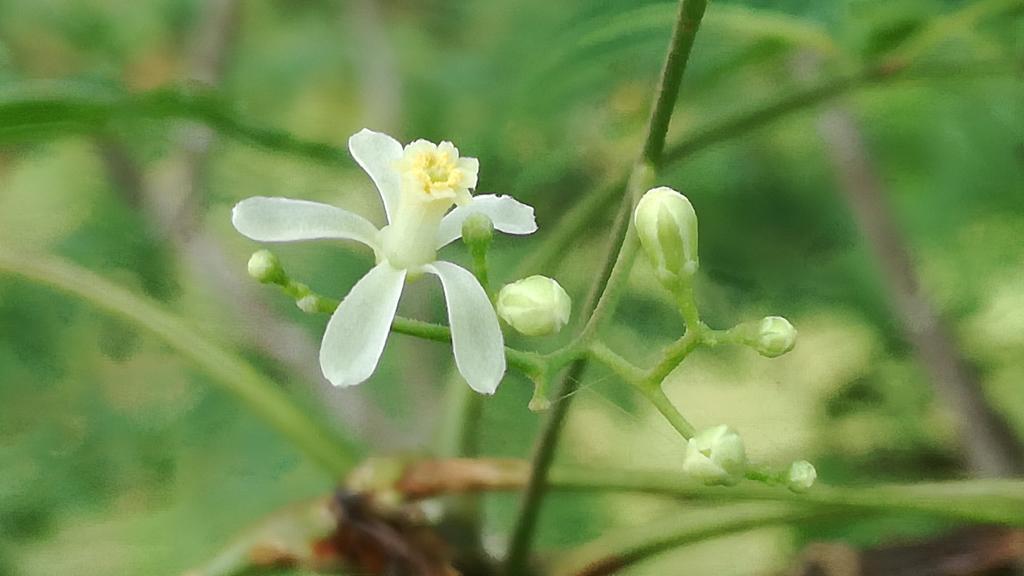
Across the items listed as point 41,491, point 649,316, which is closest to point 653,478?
point 649,316

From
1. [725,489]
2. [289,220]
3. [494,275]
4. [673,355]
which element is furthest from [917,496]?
[494,275]

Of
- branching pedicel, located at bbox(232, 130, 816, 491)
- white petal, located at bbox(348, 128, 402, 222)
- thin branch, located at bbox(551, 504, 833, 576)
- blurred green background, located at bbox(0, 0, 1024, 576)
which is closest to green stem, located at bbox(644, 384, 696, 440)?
branching pedicel, located at bbox(232, 130, 816, 491)

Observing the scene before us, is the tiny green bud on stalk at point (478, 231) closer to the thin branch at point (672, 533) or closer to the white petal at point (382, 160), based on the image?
the white petal at point (382, 160)

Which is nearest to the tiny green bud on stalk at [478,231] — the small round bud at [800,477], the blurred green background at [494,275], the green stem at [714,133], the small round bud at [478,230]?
the small round bud at [478,230]

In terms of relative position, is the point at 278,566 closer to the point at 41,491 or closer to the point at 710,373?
the point at 710,373

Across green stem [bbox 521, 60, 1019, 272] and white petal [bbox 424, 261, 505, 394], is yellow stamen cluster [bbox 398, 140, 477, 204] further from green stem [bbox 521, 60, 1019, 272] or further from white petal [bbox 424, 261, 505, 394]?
green stem [bbox 521, 60, 1019, 272]
